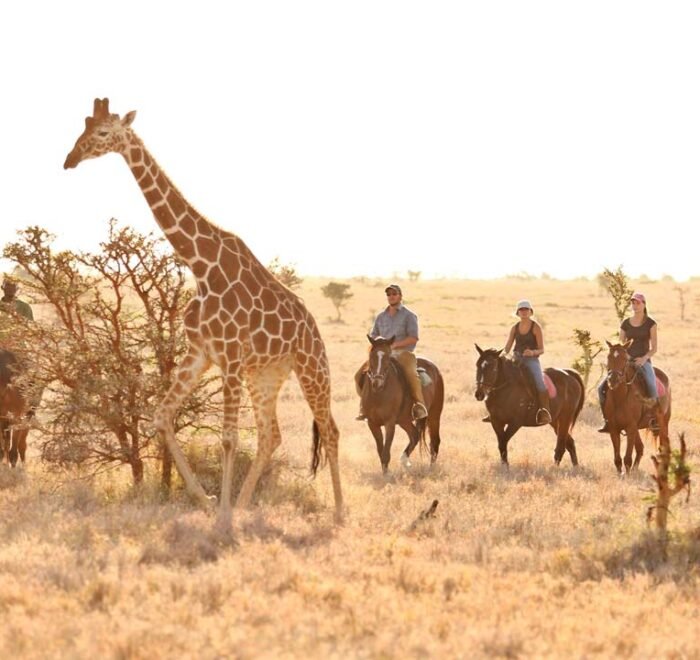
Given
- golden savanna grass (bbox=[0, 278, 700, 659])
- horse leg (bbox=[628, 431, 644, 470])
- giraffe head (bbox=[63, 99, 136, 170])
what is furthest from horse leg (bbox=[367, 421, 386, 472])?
giraffe head (bbox=[63, 99, 136, 170])

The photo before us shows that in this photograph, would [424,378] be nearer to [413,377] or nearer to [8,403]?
[413,377]

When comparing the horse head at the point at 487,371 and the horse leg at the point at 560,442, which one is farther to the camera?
the horse leg at the point at 560,442

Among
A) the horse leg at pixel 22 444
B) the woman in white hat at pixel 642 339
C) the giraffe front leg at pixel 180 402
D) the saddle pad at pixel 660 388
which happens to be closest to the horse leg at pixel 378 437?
the woman in white hat at pixel 642 339

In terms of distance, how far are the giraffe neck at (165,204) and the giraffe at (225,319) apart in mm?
11

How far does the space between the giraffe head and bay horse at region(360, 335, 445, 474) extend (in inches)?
194

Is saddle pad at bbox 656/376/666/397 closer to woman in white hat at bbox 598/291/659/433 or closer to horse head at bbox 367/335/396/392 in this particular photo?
woman in white hat at bbox 598/291/659/433

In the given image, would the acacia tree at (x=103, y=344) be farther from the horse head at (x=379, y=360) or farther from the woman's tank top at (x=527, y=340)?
the woman's tank top at (x=527, y=340)

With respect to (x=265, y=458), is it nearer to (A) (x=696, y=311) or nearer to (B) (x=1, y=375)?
(B) (x=1, y=375)

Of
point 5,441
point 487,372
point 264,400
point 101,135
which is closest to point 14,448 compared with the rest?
point 5,441

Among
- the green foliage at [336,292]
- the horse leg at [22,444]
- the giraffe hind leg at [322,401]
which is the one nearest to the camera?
the giraffe hind leg at [322,401]

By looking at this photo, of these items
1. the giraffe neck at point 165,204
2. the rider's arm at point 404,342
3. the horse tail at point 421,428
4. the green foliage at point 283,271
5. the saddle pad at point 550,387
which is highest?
the giraffe neck at point 165,204

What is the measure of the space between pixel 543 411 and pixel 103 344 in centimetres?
694

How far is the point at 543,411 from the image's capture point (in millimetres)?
14945

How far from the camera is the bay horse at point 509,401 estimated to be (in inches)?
580
